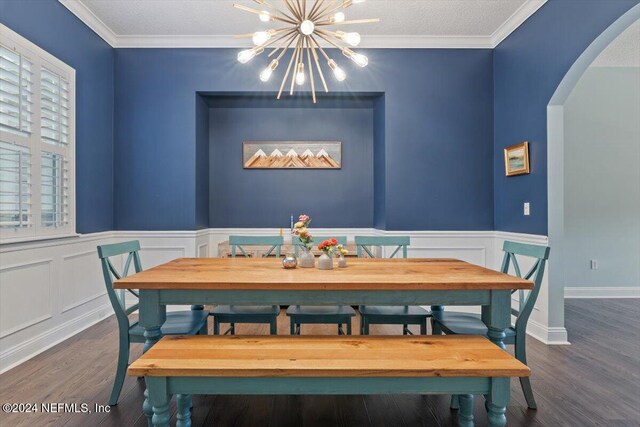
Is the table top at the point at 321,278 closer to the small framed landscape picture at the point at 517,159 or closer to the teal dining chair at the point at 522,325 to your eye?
the teal dining chair at the point at 522,325

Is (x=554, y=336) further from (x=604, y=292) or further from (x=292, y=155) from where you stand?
(x=292, y=155)

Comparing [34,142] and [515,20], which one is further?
[515,20]

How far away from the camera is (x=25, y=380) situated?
2.32 m

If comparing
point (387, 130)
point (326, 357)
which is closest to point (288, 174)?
point (387, 130)

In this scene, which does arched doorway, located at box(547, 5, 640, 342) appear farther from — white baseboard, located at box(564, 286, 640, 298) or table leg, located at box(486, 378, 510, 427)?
table leg, located at box(486, 378, 510, 427)

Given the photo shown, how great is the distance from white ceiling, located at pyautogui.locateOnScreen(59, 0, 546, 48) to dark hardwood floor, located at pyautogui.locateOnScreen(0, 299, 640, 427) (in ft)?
9.98

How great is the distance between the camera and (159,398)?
1.38m

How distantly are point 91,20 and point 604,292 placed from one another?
6.66 m

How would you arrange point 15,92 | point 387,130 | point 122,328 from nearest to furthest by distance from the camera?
point 122,328, point 15,92, point 387,130

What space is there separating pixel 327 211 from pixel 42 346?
3.10 metres

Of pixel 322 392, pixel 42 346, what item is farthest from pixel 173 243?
pixel 322 392

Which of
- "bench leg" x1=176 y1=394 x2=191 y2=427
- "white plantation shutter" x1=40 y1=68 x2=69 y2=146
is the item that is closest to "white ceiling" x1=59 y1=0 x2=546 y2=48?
"white plantation shutter" x1=40 y1=68 x2=69 y2=146

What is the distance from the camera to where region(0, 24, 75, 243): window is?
8.07 ft

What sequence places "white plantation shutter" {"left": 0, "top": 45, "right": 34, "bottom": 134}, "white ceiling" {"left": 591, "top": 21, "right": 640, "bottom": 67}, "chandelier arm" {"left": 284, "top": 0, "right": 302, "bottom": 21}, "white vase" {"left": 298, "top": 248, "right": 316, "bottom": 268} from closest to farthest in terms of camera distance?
"chandelier arm" {"left": 284, "top": 0, "right": 302, "bottom": 21} → "white vase" {"left": 298, "top": 248, "right": 316, "bottom": 268} → "white plantation shutter" {"left": 0, "top": 45, "right": 34, "bottom": 134} → "white ceiling" {"left": 591, "top": 21, "right": 640, "bottom": 67}
